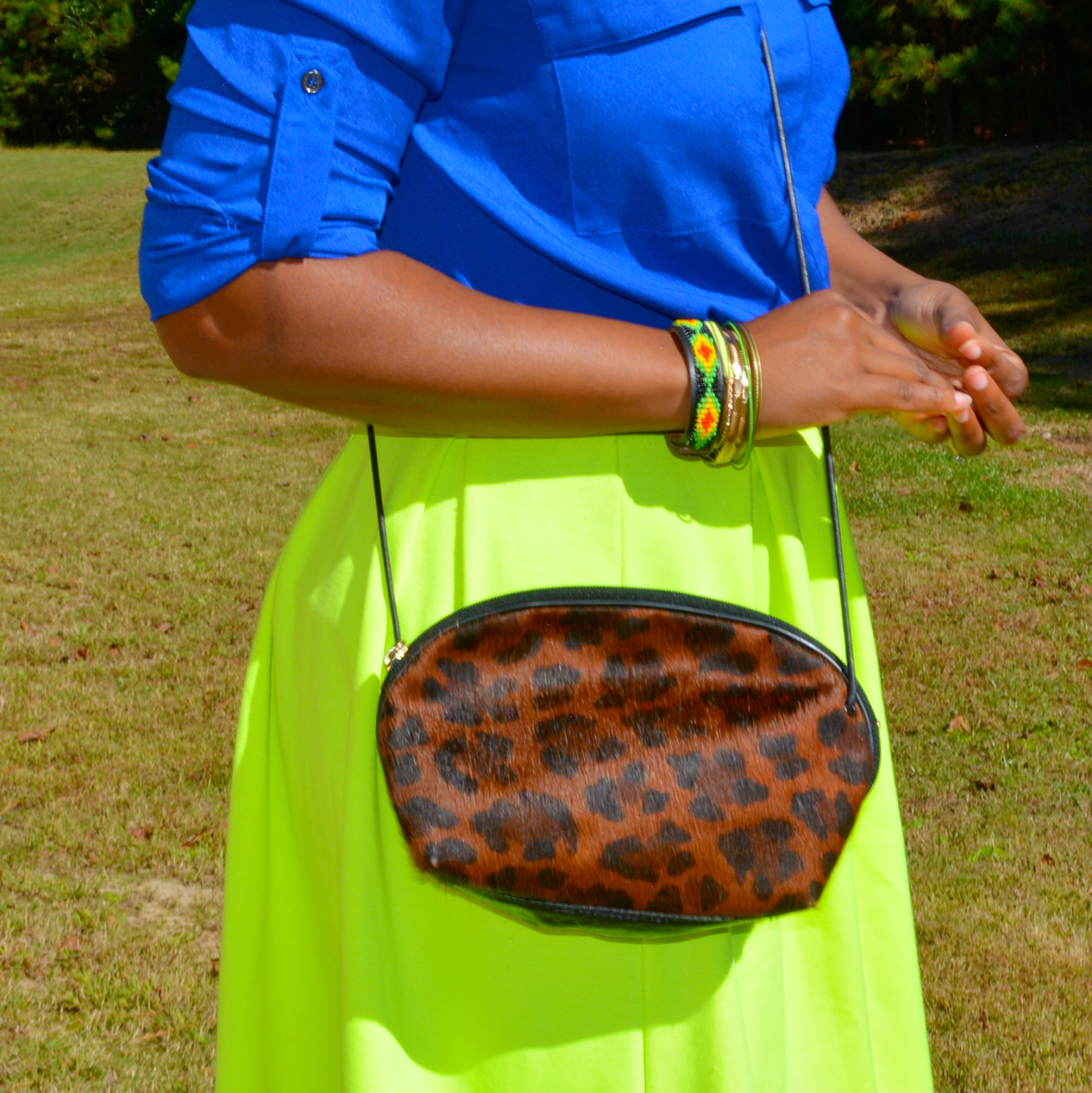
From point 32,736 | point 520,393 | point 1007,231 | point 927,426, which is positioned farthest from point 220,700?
point 1007,231

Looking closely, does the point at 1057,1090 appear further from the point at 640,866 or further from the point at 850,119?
the point at 850,119

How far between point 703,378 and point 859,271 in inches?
21.2

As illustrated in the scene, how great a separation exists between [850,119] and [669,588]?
31.7m

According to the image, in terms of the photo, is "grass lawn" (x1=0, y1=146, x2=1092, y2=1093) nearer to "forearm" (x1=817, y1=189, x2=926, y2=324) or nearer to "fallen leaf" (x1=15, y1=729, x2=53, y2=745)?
"fallen leaf" (x1=15, y1=729, x2=53, y2=745)

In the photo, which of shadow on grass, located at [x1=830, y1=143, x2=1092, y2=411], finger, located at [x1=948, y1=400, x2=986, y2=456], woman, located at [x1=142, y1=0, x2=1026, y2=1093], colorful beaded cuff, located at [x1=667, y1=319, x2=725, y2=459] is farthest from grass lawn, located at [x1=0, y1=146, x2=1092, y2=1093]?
colorful beaded cuff, located at [x1=667, y1=319, x2=725, y2=459]

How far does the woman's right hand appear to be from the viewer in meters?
1.11

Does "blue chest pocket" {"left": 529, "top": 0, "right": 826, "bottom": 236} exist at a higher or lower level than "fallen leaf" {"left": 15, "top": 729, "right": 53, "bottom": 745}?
higher

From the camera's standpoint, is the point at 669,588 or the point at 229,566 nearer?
Answer: the point at 669,588

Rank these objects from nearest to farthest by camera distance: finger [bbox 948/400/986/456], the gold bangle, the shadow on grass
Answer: the gold bangle < finger [bbox 948/400/986/456] < the shadow on grass

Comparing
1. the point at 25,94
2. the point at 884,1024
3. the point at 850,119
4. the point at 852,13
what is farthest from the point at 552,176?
the point at 25,94

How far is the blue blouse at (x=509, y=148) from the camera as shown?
99 cm

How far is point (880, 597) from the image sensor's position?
6289 millimetres

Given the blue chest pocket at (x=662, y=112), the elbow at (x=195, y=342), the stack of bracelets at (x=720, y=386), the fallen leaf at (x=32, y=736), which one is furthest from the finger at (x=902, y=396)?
the fallen leaf at (x=32, y=736)

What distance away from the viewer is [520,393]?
104 centimetres
